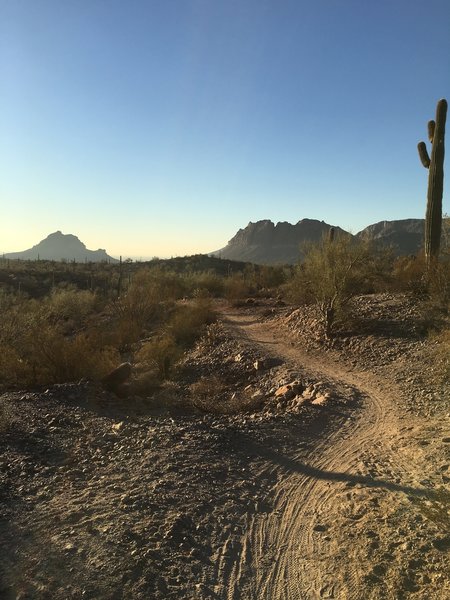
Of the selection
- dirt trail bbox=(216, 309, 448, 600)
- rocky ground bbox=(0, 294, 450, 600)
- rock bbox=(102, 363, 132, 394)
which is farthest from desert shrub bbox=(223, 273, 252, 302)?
dirt trail bbox=(216, 309, 448, 600)

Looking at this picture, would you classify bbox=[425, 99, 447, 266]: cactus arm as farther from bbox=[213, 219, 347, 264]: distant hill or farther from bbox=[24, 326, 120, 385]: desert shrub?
bbox=[213, 219, 347, 264]: distant hill

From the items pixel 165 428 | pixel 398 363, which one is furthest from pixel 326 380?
pixel 165 428

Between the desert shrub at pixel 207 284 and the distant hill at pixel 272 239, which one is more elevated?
the distant hill at pixel 272 239

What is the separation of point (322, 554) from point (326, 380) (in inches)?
220

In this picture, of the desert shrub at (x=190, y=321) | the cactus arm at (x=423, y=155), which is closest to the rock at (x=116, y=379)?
the desert shrub at (x=190, y=321)

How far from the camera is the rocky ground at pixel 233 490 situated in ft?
12.2

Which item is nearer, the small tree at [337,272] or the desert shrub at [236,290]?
the small tree at [337,272]

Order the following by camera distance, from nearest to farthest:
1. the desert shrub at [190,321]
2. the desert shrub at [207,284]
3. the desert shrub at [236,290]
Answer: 1. the desert shrub at [190,321]
2. the desert shrub at [236,290]
3. the desert shrub at [207,284]

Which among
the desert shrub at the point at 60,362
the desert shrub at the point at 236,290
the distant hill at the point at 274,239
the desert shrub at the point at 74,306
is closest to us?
the desert shrub at the point at 60,362

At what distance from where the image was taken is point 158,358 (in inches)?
457

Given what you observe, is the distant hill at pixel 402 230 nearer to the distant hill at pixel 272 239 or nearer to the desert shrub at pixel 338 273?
the distant hill at pixel 272 239

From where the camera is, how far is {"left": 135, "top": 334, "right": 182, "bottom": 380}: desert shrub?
36.5 ft

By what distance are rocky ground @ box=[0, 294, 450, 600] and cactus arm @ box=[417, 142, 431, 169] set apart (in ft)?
28.0

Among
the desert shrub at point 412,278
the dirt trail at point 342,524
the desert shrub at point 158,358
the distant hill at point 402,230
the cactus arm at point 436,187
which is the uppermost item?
the distant hill at point 402,230
